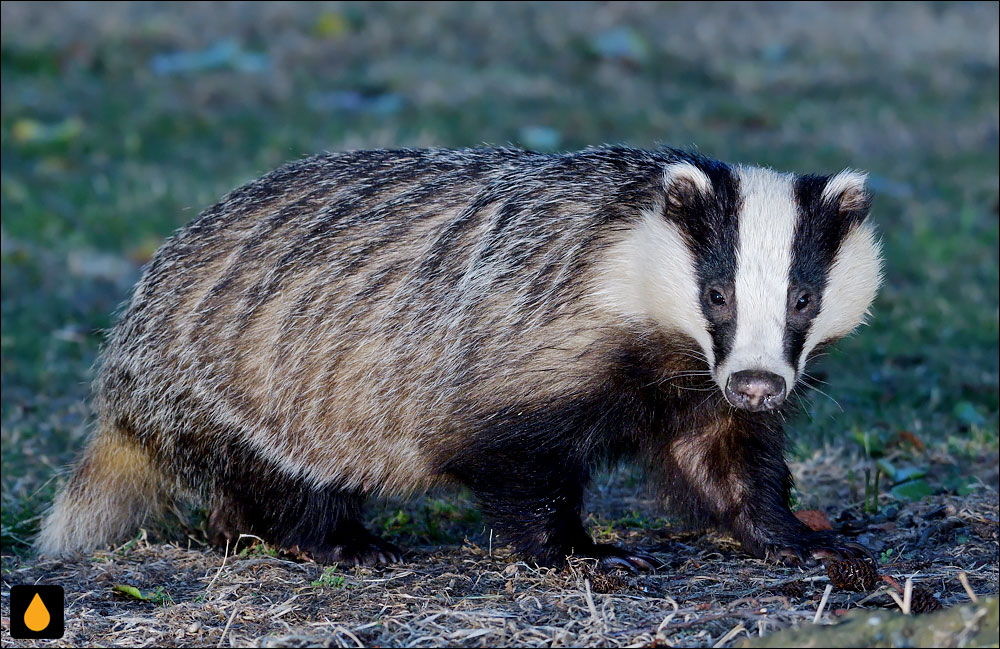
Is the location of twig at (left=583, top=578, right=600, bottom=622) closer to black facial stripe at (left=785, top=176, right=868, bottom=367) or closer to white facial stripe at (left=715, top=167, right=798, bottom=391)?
white facial stripe at (left=715, top=167, right=798, bottom=391)

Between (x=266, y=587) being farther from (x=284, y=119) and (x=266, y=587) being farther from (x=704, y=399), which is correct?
(x=284, y=119)

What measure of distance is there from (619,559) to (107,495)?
212 centimetres

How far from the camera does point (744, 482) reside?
4.96 metres

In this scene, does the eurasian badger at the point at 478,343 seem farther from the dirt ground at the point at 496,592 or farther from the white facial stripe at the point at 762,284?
the dirt ground at the point at 496,592

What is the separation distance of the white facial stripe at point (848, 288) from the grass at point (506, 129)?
127cm

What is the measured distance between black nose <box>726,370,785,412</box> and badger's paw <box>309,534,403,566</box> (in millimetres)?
1605

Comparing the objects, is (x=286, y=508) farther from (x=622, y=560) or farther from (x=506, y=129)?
(x=506, y=129)

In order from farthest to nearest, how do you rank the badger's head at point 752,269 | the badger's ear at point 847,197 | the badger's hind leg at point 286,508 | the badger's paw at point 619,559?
1. the badger's hind leg at point 286,508
2. the badger's paw at point 619,559
3. the badger's ear at point 847,197
4. the badger's head at point 752,269

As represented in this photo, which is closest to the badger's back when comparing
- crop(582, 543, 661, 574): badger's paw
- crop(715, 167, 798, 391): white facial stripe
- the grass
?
crop(715, 167, 798, 391): white facial stripe

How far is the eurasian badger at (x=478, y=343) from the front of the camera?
14.2 feet

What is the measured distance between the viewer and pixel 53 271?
861 centimetres

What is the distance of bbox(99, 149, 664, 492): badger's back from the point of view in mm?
4633

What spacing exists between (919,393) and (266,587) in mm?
3880

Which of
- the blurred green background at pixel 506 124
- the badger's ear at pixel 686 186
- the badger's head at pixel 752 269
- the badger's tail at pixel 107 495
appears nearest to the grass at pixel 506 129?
the blurred green background at pixel 506 124
